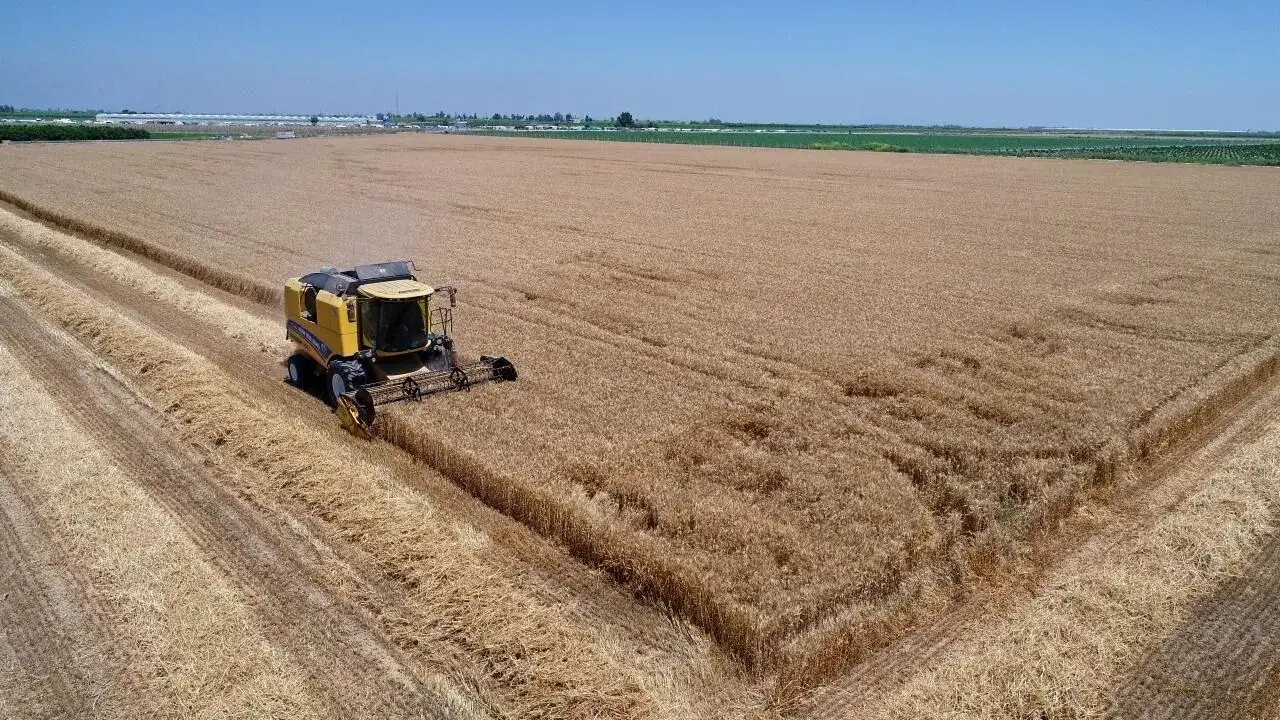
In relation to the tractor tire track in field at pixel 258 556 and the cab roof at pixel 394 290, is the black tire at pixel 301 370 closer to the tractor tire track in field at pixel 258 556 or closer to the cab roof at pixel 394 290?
the tractor tire track in field at pixel 258 556

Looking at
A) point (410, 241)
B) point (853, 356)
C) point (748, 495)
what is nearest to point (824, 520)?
point (748, 495)

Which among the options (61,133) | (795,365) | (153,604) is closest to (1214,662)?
(795,365)

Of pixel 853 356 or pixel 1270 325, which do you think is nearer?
pixel 853 356

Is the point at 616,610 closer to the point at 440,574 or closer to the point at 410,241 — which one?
the point at 440,574

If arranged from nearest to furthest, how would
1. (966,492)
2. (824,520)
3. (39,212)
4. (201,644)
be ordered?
1. (201,644)
2. (824,520)
3. (966,492)
4. (39,212)

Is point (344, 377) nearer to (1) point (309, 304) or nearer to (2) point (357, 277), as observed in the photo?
(2) point (357, 277)

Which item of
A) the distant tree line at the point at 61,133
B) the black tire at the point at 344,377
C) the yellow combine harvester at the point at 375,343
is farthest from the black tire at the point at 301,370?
the distant tree line at the point at 61,133
